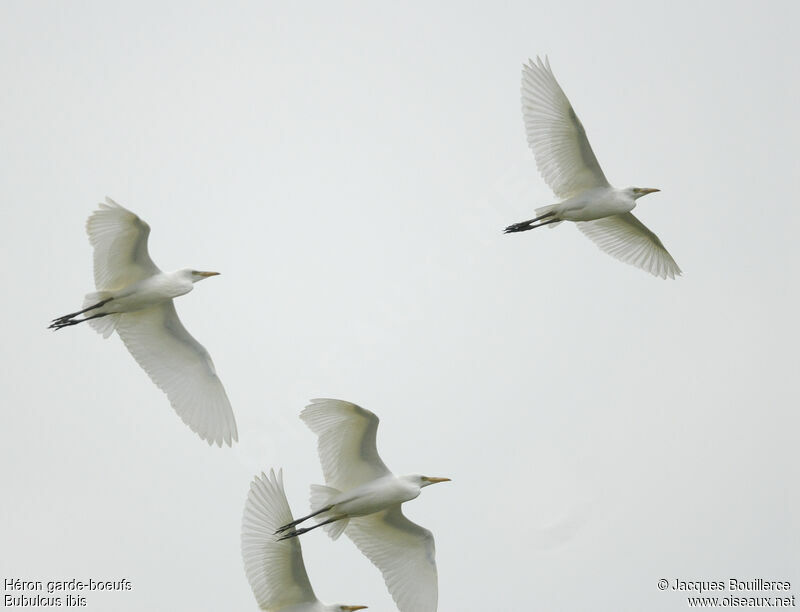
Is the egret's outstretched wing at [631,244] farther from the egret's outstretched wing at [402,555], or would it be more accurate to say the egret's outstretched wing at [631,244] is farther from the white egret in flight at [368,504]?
the egret's outstretched wing at [402,555]

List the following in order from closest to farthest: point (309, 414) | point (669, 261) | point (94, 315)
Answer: point (309, 414)
point (94, 315)
point (669, 261)

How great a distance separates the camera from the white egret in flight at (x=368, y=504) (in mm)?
19438

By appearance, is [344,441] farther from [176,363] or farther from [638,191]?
[638,191]

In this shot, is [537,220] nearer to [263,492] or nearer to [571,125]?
[571,125]

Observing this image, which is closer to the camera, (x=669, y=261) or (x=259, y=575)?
(x=259, y=575)

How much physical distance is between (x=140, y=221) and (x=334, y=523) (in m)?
5.49

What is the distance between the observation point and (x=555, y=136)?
2195 cm

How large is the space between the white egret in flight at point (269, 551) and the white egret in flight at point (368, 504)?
0.25 metres

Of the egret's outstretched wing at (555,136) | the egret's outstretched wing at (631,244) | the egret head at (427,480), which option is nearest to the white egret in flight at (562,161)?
the egret's outstretched wing at (555,136)

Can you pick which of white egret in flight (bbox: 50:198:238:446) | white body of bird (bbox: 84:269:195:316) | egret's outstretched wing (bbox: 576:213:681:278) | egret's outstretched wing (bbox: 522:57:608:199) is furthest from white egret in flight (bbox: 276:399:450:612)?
egret's outstretched wing (bbox: 576:213:681:278)

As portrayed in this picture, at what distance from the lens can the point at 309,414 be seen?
758 inches

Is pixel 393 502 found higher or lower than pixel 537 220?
lower

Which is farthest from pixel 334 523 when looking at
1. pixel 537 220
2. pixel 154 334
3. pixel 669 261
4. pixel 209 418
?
pixel 669 261

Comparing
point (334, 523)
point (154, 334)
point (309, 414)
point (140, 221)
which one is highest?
point (140, 221)
